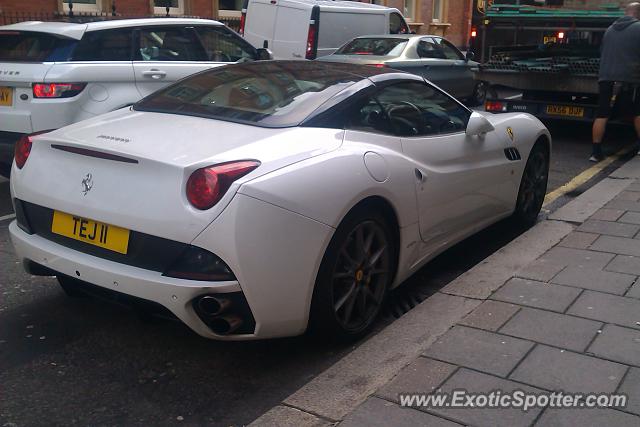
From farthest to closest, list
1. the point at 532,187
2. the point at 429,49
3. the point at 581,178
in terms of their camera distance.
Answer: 1. the point at 429,49
2. the point at 581,178
3. the point at 532,187

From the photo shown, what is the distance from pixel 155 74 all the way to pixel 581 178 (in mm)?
4814

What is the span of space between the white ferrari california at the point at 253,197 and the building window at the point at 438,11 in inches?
1022

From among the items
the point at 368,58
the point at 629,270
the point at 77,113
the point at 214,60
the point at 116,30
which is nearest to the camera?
the point at 629,270

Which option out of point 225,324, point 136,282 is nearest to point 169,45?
point 136,282

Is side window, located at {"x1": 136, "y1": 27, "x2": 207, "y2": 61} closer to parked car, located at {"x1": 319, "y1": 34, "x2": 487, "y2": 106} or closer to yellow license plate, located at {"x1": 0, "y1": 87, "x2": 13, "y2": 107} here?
yellow license plate, located at {"x1": 0, "y1": 87, "x2": 13, "y2": 107}

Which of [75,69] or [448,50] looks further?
[448,50]

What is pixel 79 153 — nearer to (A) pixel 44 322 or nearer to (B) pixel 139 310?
(B) pixel 139 310

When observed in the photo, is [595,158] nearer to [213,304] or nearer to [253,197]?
[253,197]

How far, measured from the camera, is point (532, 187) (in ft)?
19.5

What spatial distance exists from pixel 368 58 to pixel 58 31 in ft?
19.9

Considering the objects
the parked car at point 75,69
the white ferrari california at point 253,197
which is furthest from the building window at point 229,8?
the white ferrari california at point 253,197

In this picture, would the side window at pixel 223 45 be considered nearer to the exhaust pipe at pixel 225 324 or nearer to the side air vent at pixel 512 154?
the side air vent at pixel 512 154

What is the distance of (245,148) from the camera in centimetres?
338

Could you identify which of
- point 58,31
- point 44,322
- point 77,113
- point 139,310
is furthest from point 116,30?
point 139,310
